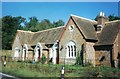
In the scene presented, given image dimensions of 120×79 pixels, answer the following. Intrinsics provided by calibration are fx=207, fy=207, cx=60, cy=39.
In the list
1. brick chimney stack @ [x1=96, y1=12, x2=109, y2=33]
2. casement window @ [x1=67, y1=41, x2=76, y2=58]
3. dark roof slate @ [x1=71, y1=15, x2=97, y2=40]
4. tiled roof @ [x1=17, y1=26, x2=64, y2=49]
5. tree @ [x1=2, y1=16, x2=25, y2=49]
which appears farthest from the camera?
tree @ [x1=2, y1=16, x2=25, y2=49]

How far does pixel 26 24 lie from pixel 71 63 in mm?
81293

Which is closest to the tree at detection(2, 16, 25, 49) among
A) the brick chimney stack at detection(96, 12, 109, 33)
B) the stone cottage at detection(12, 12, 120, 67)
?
the stone cottage at detection(12, 12, 120, 67)

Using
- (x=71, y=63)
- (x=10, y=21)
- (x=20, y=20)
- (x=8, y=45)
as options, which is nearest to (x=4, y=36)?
(x=8, y=45)

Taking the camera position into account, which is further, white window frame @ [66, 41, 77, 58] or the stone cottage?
white window frame @ [66, 41, 77, 58]

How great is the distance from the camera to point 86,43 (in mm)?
30031

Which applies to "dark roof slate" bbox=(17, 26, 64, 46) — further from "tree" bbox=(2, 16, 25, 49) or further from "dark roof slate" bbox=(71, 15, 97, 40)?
"tree" bbox=(2, 16, 25, 49)

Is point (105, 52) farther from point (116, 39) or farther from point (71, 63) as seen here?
point (71, 63)

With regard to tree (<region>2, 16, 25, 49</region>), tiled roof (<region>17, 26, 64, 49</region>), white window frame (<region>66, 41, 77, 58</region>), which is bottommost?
white window frame (<region>66, 41, 77, 58</region>)

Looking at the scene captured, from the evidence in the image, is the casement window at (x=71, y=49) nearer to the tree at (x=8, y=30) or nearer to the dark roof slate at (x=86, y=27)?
the dark roof slate at (x=86, y=27)

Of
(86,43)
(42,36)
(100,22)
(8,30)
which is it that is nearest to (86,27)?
(100,22)

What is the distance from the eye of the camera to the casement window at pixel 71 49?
105ft

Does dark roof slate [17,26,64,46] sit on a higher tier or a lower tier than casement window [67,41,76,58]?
higher

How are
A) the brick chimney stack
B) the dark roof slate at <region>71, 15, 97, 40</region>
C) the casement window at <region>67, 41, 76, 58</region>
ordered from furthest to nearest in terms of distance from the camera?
1. the brick chimney stack
2. the casement window at <region>67, 41, 76, 58</region>
3. the dark roof slate at <region>71, 15, 97, 40</region>

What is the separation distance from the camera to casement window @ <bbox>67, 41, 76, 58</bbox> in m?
32.1
